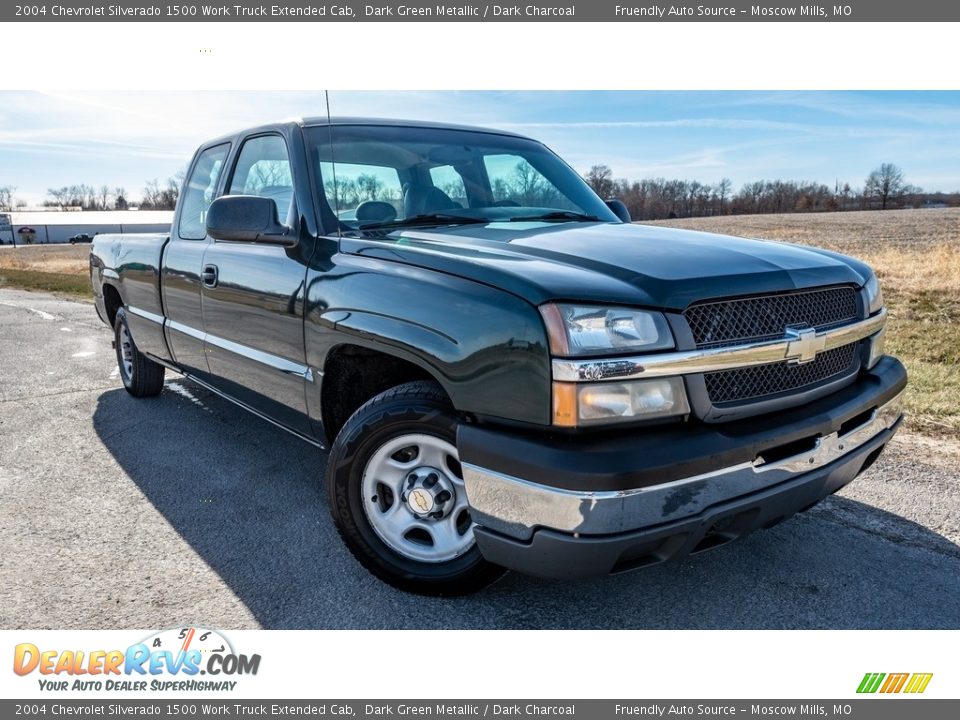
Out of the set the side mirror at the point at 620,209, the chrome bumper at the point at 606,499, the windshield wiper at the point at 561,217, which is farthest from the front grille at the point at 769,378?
the side mirror at the point at 620,209

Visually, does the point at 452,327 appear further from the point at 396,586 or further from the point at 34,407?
the point at 34,407

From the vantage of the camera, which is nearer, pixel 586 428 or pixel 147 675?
pixel 586 428

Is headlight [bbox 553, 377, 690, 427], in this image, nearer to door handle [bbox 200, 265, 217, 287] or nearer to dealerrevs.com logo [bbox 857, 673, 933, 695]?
dealerrevs.com logo [bbox 857, 673, 933, 695]

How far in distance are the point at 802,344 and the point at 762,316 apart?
0.62 feet

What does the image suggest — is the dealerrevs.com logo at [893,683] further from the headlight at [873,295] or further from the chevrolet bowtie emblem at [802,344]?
the headlight at [873,295]

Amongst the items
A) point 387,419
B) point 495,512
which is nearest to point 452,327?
point 387,419

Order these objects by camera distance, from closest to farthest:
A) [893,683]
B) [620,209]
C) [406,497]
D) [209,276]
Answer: [893,683]
[406,497]
[209,276]
[620,209]

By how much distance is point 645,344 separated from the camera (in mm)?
2232

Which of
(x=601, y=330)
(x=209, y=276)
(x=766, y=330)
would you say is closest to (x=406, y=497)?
(x=601, y=330)

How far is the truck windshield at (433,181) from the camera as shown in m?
3.42

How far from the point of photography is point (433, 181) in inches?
143

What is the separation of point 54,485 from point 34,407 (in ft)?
6.43

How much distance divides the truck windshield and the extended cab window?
0.79 feet

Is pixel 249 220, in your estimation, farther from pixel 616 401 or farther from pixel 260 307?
pixel 616 401
